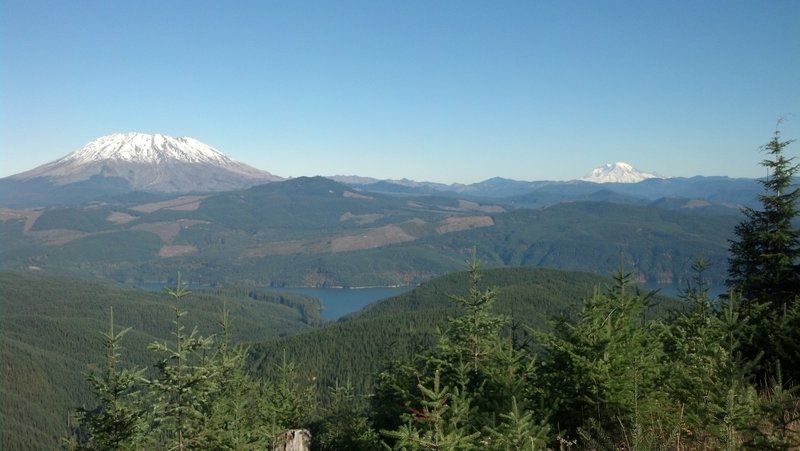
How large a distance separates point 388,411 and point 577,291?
168290 mm

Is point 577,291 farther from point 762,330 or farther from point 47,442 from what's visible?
point 762,330

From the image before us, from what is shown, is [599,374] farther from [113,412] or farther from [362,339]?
[362,339]

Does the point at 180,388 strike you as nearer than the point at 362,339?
Yes

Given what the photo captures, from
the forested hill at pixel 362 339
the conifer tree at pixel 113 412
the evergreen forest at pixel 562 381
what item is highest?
the evergreen forest at pixel 562 381

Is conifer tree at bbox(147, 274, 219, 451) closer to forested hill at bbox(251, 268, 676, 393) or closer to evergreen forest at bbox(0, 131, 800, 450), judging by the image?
evergreen forest at bbox(0, 131, 800, 450)

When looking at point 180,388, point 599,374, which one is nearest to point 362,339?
point 180,388

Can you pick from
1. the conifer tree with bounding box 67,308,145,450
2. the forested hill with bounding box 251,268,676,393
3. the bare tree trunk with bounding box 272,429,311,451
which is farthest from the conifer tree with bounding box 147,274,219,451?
the forested hill with bounding box 251,268,676,393

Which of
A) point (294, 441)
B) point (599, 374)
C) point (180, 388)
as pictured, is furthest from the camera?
point (294, 441)

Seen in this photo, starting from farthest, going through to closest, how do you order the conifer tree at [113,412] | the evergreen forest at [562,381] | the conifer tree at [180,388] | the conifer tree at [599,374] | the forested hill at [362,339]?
the forested hill at [362,339], the conifer tree at [113,412], the conifer tree at [180,388], the conifer tree at [599,374], the evergreen forest at [562,381]

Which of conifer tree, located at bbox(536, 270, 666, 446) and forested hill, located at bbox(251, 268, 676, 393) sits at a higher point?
conifer tree, located at bbox(536, 270, 666, 446)

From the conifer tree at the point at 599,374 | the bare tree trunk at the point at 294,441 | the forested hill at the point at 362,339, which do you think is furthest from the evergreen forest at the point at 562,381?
the forested hill at the point at 362,339

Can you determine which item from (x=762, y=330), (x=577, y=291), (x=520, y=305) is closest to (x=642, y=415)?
(x=762, y=330)

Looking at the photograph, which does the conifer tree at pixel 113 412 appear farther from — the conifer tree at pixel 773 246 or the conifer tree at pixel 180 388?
the conifer tree at pixel 773 246

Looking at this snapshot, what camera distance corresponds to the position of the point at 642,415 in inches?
399
